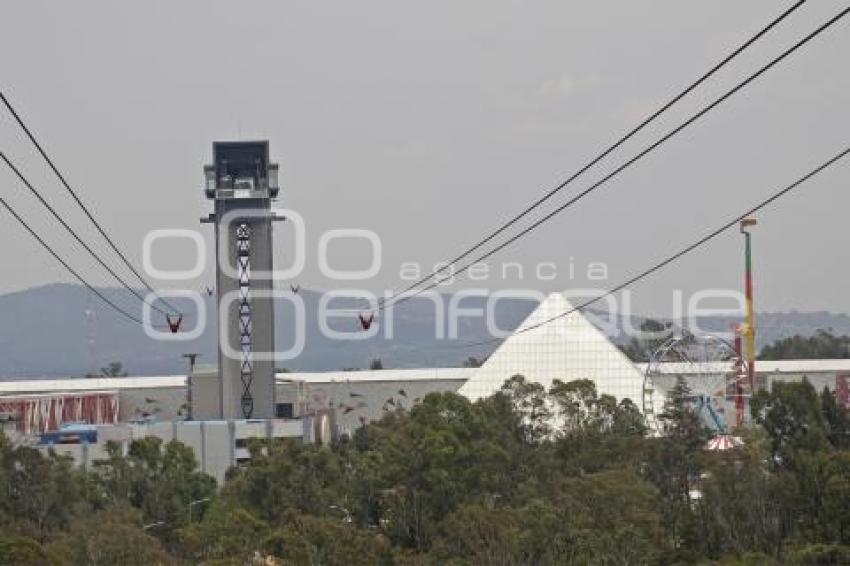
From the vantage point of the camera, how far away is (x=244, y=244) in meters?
84.8

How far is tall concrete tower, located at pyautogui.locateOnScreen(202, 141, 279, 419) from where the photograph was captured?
8412 cm

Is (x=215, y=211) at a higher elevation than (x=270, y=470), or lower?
higher

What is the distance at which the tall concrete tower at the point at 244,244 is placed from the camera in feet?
276

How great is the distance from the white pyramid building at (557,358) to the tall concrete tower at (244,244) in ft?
94.0

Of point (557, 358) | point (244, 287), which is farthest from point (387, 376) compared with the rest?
point (244, 287)

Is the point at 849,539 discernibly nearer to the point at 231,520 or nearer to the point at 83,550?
the point at 231,520

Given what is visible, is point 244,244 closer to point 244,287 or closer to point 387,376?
point 244,287

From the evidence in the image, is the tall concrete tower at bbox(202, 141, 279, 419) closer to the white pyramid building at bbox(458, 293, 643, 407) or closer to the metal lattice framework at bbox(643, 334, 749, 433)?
the metal lattice framework at bbox(643, 334, 749, 433)

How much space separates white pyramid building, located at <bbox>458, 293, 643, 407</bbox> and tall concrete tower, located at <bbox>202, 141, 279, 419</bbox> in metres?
28.7

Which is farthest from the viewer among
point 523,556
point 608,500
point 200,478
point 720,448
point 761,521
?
point 200,478

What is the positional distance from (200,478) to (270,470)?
11.0m

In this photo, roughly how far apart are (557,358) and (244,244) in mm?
34093

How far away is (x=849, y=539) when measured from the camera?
1588 inches

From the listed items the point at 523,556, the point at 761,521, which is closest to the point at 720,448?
the point at 761,521
